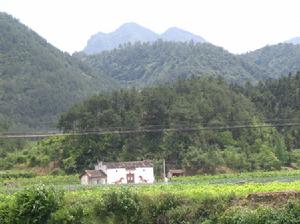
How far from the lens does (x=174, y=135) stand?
210 ft

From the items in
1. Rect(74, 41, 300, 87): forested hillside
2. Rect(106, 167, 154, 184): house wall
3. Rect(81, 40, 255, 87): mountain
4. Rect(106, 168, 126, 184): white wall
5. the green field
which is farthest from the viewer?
Rect(74, 41, 300, 87): forested hillside

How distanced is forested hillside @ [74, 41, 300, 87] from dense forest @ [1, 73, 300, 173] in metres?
55.7

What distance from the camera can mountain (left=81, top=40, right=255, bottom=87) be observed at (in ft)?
464

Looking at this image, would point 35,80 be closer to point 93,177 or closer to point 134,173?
point 93,177

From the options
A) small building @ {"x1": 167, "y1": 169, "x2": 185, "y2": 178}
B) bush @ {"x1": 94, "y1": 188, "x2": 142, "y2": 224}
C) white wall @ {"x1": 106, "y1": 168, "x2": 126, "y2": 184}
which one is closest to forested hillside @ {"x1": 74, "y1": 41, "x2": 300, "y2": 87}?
small building @ {"x1": 167, "y1": 169, "x2": 185, "y2": 178}

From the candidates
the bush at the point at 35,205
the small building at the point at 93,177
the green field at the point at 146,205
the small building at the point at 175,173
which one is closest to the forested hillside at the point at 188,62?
the small building at the point at 175,173

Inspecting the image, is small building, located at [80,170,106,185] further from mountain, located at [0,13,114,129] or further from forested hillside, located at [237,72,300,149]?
mountain, located at [0,13,114,129]

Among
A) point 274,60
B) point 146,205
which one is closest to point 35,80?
point 274,60

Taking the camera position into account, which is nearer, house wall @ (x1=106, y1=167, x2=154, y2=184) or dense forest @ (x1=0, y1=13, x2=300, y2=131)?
house wall @ (x1=106, y1=167, x2=154, y2=184)

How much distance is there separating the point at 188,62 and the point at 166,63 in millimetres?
15180

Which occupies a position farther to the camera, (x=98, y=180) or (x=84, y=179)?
(x=98, y=180)

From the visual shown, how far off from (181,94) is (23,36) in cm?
8514

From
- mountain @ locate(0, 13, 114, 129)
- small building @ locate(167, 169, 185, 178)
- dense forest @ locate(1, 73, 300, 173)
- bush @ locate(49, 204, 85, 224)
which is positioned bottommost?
bush @ locate(49, 204, 85, 224)

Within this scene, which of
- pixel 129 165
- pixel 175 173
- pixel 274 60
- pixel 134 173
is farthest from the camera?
pixel 274 60
